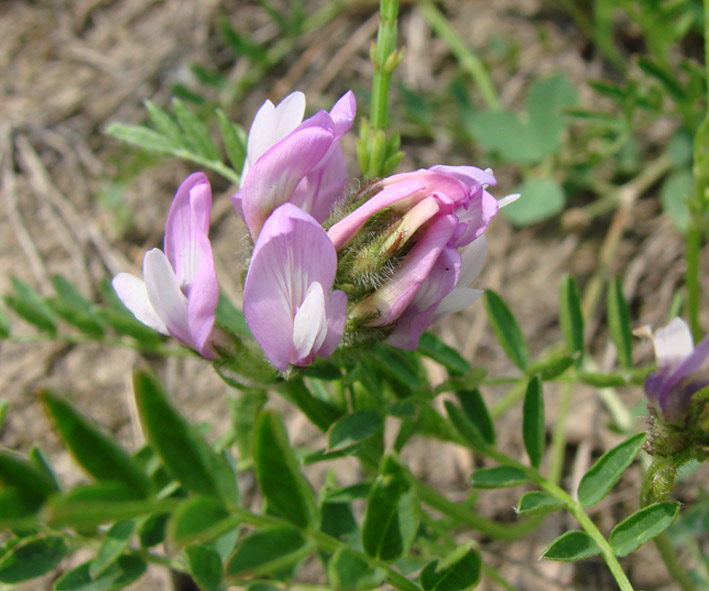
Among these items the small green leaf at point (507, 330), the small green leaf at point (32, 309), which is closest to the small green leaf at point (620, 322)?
the small green leaf at point (507, 330)

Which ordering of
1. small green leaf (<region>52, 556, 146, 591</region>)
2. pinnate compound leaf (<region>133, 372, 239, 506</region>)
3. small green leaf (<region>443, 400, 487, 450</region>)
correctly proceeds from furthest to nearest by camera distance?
small green leaf (<region>443, 400, 487, 450</region>) < small green leaf (<region>52, 556, 146, 591</region>) < pinnate compound leaf (<region>133, 372, 239, 506</region>)

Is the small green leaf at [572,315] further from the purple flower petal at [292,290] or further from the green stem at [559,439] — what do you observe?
the purple flower petal at [292,290]

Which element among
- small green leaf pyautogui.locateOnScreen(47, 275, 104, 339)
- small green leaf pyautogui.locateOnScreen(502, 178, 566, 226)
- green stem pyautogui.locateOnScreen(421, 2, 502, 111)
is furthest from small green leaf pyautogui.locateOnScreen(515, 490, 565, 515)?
green stem pyautogui.locateOnScreen(421, 2, 502, 111)

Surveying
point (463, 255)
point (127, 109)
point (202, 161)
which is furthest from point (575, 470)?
point (127, 109)

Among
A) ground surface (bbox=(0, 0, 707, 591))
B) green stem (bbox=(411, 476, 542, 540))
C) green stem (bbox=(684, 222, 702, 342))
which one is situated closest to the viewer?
green stem (bbox=(411, 476, 542, 540))

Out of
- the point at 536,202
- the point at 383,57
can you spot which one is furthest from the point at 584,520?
the point at 536,202

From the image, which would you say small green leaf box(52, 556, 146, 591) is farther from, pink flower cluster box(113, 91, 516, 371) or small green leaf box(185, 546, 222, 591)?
pink flower cluster box(113, 91, 516, 371)

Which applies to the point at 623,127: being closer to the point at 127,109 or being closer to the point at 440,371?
the point at 440,371

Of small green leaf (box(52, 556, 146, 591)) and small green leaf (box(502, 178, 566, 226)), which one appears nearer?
small green leaf (box(52, 556, 146, 591))
